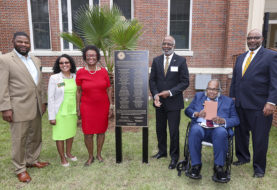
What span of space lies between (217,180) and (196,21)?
7.25 m

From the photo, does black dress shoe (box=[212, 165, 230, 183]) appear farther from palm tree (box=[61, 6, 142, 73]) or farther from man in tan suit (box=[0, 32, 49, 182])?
palm tree (box=[61, 6, 142, 73])

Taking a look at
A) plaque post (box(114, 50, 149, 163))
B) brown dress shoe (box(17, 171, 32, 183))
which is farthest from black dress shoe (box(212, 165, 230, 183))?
brown dress shoe (box(17, 171, 32, 183))

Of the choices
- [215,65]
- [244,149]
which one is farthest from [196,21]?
[244,149]

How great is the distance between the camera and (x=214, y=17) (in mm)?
8414

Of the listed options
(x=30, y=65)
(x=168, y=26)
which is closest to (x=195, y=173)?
(x=30, y=65)

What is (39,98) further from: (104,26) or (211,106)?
(104,26)

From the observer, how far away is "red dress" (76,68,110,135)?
3152 millimetres

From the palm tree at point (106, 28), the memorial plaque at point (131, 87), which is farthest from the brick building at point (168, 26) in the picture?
the memorial plaque at point (131, 87)

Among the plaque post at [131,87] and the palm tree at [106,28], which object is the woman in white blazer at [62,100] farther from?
the palm tree at [106,28]

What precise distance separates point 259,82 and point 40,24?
8902 mm

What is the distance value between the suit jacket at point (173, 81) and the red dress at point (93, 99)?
0.85m

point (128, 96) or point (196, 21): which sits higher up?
point (196, 21)

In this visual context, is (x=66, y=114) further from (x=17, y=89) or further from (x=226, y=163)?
(x=226, y=163)

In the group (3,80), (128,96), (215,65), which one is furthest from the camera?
(215,65)
